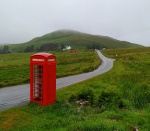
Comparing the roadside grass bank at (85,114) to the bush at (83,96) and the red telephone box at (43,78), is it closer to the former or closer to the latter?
the bush at (83,96)

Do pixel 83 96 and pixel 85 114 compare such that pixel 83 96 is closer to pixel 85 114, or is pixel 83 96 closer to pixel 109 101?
pixel 109 101

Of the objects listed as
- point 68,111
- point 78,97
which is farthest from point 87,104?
point 68,111

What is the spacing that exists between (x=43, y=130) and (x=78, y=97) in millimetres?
5637

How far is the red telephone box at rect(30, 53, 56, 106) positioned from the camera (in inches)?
539

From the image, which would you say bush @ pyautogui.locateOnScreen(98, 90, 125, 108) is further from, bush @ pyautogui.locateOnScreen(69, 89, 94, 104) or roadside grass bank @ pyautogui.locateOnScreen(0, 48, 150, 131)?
bush @ pyautogui.locateOnScreen(69, 89, 94, 104)

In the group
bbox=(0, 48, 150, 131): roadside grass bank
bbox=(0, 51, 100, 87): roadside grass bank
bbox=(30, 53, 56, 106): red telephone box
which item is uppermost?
bbox=(30, 53, 56, 106): red telephone box

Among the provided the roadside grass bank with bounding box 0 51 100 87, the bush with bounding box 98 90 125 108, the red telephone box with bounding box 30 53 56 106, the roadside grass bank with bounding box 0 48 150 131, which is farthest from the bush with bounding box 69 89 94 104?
the roadside grass bank with bounding box 0 51 100 87

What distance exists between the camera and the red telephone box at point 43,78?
13.7 m

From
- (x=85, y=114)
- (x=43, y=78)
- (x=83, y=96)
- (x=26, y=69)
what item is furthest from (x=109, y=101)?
(x=26, y=69)

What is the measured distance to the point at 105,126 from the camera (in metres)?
9.94

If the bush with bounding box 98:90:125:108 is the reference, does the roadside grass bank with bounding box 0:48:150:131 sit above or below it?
below

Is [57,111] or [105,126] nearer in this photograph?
[105,126]

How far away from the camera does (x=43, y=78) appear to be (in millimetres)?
13750

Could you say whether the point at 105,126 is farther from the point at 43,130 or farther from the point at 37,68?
the point at 37,68
